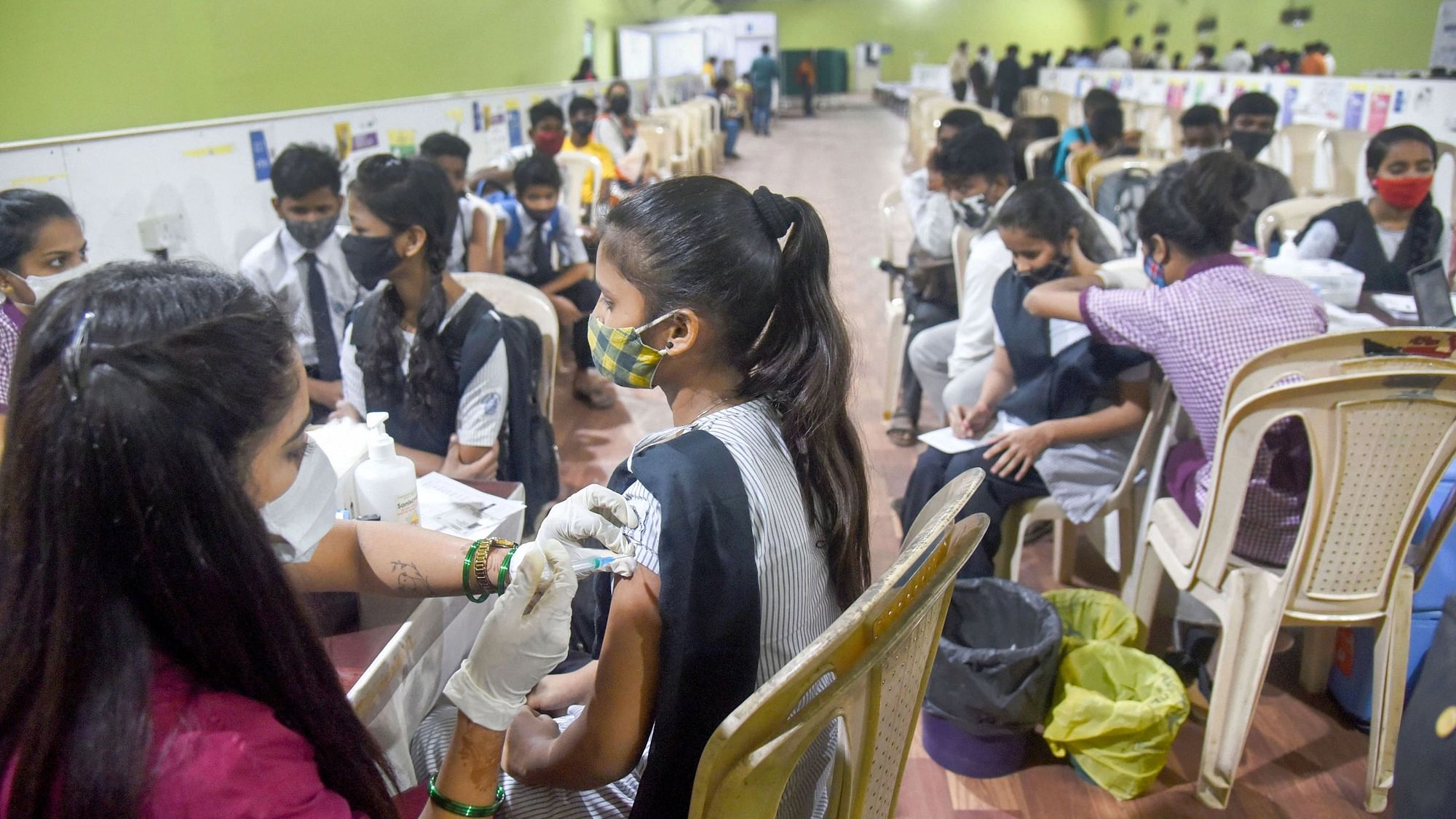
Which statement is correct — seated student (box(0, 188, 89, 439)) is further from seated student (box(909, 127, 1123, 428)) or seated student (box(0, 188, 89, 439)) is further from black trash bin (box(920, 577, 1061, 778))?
seated student (box(909, 127, 1123, 428))

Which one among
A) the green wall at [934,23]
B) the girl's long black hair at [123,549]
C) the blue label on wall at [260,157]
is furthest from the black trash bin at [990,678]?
the green wall at [934,23]

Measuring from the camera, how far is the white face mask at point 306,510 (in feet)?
3.03

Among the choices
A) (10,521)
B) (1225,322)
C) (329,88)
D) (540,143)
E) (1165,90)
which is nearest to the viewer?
(10,521)

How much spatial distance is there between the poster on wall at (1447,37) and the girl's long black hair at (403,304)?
21.0ft

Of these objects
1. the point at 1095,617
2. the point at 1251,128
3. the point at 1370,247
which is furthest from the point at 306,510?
the point at 1251,128

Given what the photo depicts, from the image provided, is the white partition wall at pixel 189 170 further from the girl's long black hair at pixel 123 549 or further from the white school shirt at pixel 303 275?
the girl's long black hair at pixel 123 549

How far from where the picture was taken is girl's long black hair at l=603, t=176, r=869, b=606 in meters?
1.06

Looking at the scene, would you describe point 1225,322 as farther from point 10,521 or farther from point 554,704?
point 10,521

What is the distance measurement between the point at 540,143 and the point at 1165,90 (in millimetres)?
6182

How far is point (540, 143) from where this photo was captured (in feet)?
15.1

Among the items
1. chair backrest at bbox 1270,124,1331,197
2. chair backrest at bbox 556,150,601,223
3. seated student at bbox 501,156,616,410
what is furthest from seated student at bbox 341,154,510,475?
chair backrest at bbox 1270,124,1331,197

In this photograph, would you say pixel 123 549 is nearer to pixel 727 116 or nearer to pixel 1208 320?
pixel 1208 320

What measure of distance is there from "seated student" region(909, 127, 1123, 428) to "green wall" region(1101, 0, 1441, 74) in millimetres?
10723

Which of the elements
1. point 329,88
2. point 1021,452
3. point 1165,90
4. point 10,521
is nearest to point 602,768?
point 10,521
